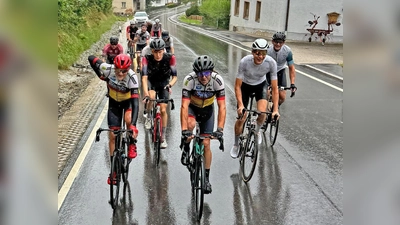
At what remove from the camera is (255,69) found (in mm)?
6652

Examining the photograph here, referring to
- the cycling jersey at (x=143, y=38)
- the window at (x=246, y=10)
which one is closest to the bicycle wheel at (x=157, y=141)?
the cycling jersey at (x=143, y=38)

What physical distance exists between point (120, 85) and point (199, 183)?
69.5 inches

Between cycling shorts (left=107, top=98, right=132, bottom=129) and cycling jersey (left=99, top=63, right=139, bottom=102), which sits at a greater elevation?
cycling jersey (left=99, top=63, right=139, bottom=102)

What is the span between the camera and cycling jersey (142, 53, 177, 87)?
7340 mm

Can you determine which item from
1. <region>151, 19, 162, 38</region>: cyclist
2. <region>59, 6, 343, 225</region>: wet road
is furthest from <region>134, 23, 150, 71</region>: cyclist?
<region>59, 6, 343, 225</region>: wet road

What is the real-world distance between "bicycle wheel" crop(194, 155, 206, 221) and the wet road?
177mm

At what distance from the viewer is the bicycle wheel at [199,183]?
5176 millimetres

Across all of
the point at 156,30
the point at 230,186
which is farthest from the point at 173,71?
the point at 156,30

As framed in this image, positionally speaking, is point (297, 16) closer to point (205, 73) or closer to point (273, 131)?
point (273, 131)

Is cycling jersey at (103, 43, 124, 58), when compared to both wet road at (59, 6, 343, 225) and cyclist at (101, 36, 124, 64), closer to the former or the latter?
cyclist at (101, 36, 124, 64)

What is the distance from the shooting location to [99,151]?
7.73 metres

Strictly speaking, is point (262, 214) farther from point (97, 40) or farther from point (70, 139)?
point (97, 40)
